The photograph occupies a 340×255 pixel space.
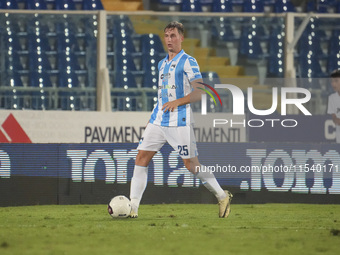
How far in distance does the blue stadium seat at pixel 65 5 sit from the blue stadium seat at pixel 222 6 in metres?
3.02

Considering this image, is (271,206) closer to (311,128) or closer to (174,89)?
(311,128)

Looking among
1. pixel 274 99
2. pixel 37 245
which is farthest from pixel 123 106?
pixel 37 245

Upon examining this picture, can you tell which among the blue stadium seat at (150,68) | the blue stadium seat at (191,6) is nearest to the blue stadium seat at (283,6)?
the blue stadium seat at (191,6)

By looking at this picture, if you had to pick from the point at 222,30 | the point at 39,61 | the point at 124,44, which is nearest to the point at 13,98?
the point at 39,61

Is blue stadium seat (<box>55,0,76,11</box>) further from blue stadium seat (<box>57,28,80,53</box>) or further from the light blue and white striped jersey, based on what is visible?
the light blue and white striped jersey

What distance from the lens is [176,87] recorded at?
8.66 metres

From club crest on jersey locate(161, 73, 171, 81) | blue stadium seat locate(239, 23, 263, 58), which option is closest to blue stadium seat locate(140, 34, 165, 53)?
blue stadium seat locate(239, 23, 263, 58)

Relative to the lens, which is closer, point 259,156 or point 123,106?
point 259,156

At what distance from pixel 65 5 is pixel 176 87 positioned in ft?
29.1

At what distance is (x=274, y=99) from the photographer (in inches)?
531

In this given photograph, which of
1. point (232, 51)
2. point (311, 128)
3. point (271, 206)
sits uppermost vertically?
point (232, 51)

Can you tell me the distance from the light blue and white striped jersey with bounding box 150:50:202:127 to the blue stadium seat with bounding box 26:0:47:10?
28.5 ft

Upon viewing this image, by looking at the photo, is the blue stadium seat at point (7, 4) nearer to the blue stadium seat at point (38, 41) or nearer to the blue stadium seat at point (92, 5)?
the blue stadium seat at point (38, 41)

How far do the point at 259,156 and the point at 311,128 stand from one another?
1227mm
